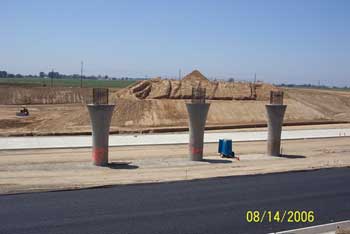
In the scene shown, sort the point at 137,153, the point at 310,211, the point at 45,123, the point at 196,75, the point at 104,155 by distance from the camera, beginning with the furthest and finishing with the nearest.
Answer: the point at 196,75
the point at 45,123
the point at 137,153
the point at 104,155
the point at 310,211

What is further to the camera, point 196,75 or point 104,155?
point 196,75

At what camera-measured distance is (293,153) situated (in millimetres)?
21609

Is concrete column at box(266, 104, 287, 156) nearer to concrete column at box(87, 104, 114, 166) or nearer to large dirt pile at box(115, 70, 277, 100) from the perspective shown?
concrete column at box(87, 104, 114, 166)

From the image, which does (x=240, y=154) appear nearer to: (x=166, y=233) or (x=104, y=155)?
(x=104, y=155)

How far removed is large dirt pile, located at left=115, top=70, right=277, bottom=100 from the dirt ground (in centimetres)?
2554

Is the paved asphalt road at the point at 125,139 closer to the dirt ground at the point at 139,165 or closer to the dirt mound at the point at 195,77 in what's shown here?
the dirt ground at the point at 139,165

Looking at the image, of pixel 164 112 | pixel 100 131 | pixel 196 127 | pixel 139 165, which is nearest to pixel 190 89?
pixel 164 112

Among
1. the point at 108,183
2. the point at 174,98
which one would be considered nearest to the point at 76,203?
the point at 108,183

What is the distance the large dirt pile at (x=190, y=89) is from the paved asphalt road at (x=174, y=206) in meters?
34.4

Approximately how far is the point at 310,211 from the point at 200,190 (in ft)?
10.1

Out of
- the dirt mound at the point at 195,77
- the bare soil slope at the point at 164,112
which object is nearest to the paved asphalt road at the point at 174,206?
the bare soil slope at the point at 164,112

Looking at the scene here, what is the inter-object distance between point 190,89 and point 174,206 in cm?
3932

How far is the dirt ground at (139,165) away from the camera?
13.9 meters

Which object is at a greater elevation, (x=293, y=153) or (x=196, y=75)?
(x=196, y=75)
